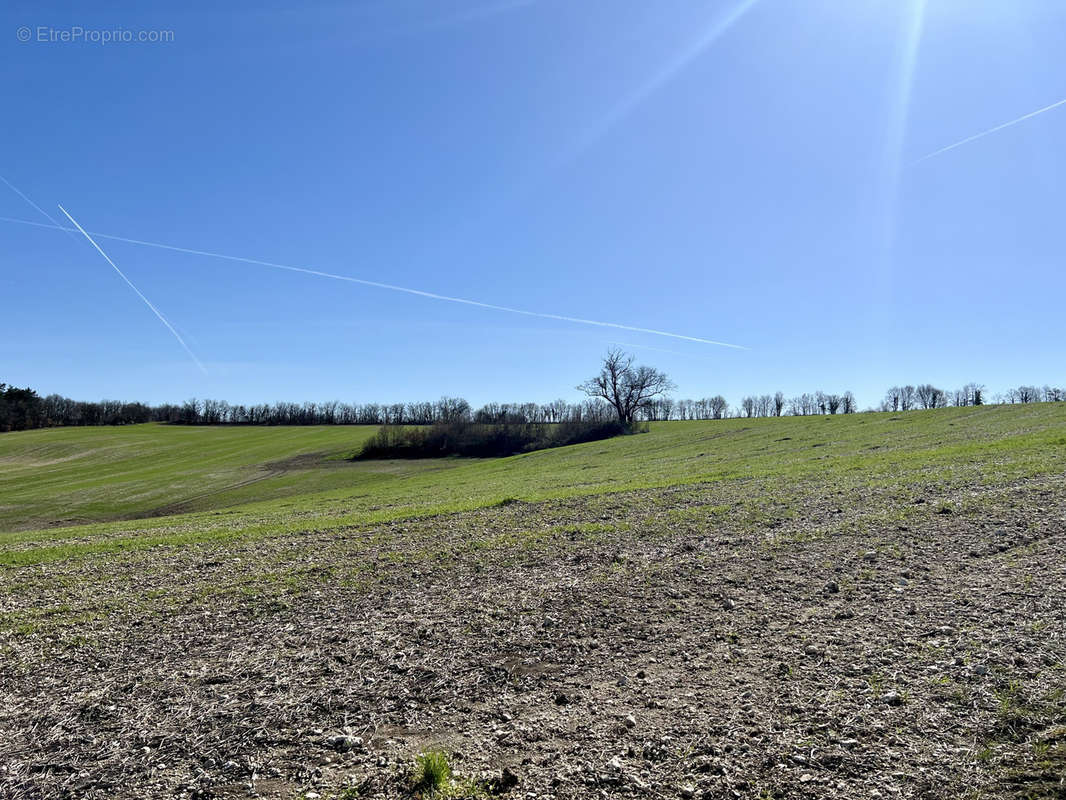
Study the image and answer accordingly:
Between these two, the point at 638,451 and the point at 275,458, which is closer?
the point at 638,451

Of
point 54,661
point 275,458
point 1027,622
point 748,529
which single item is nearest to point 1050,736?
point 1027,622

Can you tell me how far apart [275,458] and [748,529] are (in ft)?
232

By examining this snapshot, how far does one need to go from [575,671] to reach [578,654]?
1.18ft

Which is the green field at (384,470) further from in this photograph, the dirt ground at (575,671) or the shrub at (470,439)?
the dirt ground at (575,671)

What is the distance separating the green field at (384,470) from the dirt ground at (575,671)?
575 centimetres

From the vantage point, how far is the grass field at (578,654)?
396cm

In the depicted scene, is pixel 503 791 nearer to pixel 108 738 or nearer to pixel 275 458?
pixel 108 738

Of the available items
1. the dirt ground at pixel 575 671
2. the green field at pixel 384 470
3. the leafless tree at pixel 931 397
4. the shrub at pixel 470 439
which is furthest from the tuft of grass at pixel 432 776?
the leafless tree at pixel 931 397

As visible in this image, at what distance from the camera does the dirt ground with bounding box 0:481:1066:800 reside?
3.90 metres

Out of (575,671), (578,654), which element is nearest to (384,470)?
(578,654)

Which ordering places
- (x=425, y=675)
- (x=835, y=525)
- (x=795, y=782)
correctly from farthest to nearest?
(x=835, y=525)
(x=425, y=675)
(x=795, y=782)

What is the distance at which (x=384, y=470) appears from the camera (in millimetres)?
60688

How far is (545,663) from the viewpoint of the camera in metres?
5.60

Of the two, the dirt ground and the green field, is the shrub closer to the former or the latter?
the green field
